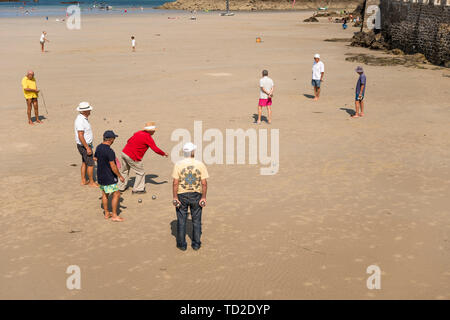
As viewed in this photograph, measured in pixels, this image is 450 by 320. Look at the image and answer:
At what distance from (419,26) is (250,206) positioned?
2677 cm

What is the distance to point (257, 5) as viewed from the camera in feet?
434

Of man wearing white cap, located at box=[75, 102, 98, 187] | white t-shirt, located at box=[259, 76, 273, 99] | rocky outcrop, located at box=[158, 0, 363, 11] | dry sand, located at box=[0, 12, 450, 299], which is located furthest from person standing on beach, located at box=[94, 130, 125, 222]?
rocky outcrop, located at box=[158, 0, 363, 11]

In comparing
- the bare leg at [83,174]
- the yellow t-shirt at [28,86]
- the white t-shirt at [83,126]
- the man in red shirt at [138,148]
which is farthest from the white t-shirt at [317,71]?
the bare leg at [83,174]

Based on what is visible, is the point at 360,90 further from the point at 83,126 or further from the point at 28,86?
the point at 28,86

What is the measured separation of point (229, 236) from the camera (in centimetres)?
851

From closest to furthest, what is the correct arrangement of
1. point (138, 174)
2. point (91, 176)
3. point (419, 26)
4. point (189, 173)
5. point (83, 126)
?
point (189, 173) → point (138, 174) → point (83, 126) → point (91, 176) → point (419, 26)

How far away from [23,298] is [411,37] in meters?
31.9

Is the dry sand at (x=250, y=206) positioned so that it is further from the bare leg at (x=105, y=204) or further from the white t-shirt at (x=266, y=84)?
the white t-shirt at (x=266, y=84)

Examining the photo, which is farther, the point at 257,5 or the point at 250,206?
the point at 257,5

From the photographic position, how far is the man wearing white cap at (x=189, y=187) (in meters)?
7.54

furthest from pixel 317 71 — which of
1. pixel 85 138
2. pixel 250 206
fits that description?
pixel 85 138

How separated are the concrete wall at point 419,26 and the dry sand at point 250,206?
870 cm
